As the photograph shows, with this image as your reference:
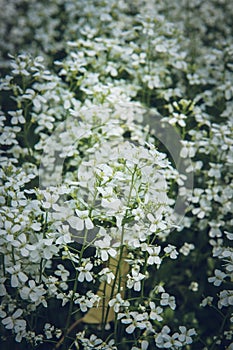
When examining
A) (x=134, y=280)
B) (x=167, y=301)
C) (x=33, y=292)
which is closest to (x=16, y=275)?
(x=33, y=292)

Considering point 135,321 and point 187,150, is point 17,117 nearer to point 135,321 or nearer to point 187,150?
point 187,150

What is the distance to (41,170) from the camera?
1732 millimetres

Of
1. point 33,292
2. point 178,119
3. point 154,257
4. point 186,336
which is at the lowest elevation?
point 186,336

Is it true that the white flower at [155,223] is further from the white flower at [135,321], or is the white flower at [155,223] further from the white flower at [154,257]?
the white flower at [135,321]

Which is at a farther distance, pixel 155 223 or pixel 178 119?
pixel 178 119

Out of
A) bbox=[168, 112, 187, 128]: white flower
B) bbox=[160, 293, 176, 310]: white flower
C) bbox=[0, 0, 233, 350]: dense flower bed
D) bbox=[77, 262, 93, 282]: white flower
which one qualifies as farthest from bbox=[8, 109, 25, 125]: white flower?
bbox=[160, 293, 176, 310]: white flower

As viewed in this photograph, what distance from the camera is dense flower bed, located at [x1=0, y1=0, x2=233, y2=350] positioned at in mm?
1331

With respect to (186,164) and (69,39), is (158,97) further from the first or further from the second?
(69,39)

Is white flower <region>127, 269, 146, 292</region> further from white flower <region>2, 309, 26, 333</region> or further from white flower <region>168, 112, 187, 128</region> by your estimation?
white flower <region>168, 112, 187, 128</region>

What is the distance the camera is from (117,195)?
4.60ft

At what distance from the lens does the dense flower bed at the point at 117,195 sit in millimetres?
1331

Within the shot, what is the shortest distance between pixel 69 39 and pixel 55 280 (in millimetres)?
1556

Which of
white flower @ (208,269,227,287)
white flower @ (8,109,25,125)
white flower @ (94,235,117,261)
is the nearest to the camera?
white flower @ (94,235,117,261)

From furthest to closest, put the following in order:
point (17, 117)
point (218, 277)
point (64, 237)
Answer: point (17, 117) → point (218, 277) → point (64, 237)
